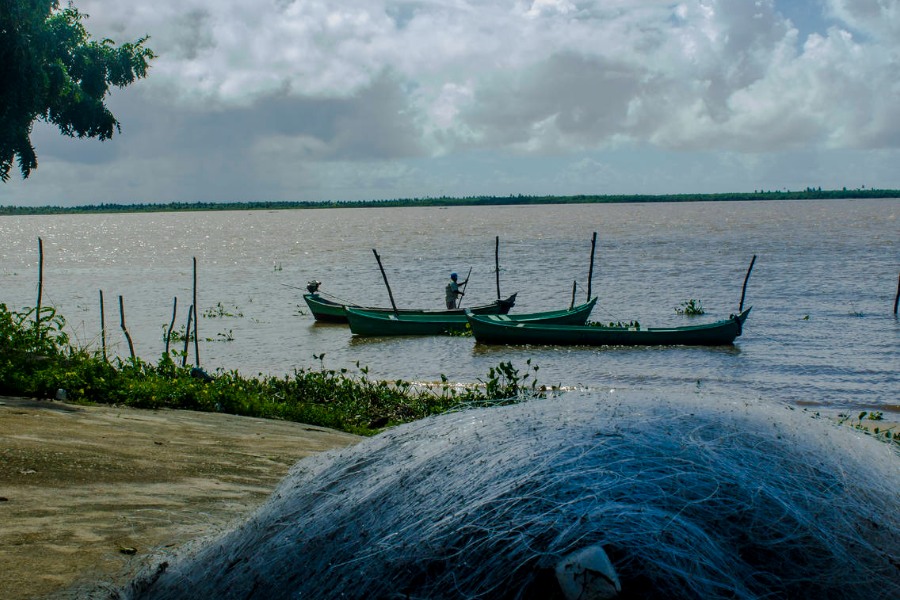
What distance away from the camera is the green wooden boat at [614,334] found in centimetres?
2494

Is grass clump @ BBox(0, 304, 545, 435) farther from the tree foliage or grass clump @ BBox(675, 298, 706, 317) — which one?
grass clump @ BBox(675, 298, 706, 317)

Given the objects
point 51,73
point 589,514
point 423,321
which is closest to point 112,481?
point 589,514

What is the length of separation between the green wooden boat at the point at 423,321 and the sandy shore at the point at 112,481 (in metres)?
17.7

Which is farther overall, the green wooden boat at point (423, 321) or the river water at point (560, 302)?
the green wooden boat at point (423, 321)

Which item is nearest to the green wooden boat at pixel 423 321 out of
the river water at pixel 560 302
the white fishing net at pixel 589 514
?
the river water at pixel 560 302

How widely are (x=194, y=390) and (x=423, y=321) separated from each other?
16851mm

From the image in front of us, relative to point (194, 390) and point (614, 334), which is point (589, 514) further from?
point (614, 334)

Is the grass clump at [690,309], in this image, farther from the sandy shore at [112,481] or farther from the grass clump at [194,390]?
the sandy shore at [112,481]

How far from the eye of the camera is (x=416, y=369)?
74.0 feet

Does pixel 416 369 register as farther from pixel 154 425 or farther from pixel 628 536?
pixel 628 536

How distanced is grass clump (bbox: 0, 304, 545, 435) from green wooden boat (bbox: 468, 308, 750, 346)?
1190 centimetres

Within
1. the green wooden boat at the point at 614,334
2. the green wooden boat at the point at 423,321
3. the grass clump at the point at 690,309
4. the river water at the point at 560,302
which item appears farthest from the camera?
the grass clump at the point at 690,309

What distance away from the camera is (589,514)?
10.7 feet

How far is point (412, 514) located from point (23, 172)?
14096mm
